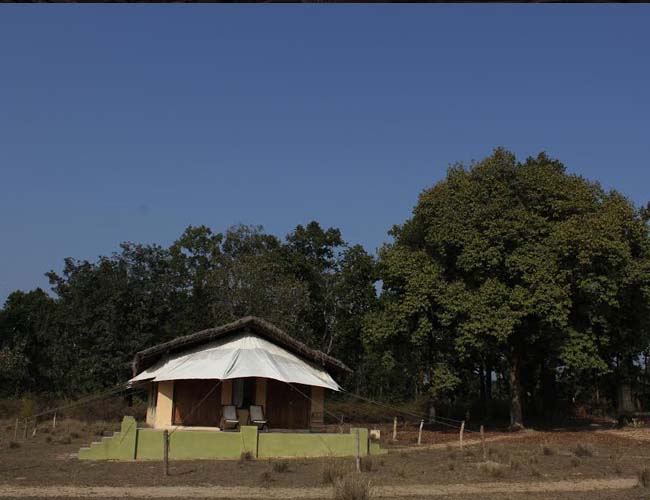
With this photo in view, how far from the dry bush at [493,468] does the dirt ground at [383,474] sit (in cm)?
3

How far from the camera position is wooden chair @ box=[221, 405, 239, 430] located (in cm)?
2228

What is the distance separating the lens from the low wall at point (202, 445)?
20.1 meters

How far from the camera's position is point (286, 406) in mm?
24531

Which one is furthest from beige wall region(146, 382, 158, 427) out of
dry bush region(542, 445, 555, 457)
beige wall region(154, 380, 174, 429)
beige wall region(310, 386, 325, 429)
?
dry bush region(542, 445, 555, 457)

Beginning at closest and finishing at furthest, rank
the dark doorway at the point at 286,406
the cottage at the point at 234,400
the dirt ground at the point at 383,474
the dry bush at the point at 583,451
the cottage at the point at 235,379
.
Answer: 1. the dirt ground at the point at 383,474
2. the cottage at the point at 234,400
3. the dry bush at the point at 583,451
4. the cottage at the point at 235,379
5. the dark doorway at the point at 286,406

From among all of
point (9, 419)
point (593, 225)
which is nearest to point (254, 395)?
point (593, 225)

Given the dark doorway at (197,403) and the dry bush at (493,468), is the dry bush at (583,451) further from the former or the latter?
the dark doorway at (197,403)

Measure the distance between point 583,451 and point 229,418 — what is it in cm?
1111

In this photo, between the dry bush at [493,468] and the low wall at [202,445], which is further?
the low wall at [202,445]

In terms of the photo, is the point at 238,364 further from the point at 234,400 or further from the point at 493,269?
the point at 493,269

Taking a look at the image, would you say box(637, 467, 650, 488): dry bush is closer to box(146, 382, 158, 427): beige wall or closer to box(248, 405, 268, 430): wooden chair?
box(248, 405, 268, 430): wooden chair

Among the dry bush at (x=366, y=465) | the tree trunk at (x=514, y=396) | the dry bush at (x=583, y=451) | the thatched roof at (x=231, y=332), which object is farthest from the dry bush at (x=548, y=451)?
the tree trunk at (x=514, y=396)

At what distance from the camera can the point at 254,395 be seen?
78.8 feet

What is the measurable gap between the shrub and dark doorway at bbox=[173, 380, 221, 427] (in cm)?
1150
